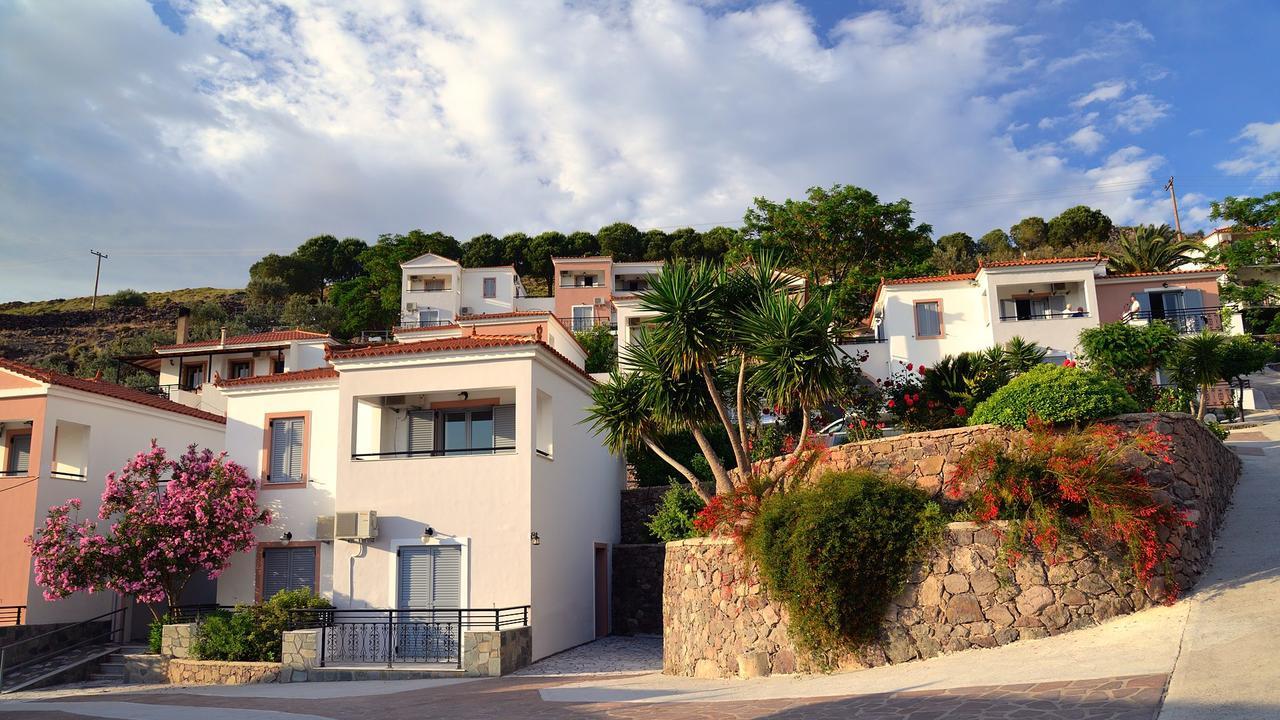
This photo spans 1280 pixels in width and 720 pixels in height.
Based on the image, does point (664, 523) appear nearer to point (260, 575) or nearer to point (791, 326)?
point (791, 326)

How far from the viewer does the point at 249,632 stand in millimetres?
18047

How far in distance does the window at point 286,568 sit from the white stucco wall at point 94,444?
503 cm

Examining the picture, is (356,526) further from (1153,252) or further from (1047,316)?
(1153,252)

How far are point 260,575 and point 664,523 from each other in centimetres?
998

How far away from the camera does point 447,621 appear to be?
60.1ft

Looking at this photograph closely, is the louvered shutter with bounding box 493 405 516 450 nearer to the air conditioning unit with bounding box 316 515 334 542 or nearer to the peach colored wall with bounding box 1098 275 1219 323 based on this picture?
the air conditioning unit with bounding box 316 515 334 542

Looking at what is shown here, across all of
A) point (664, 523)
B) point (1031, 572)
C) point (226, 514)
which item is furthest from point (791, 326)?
point (226, 514)

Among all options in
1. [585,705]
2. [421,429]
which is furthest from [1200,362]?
[421,429]

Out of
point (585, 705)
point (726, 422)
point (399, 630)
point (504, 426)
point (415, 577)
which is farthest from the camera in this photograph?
point (504, 426)

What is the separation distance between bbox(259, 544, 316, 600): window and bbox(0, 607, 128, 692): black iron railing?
3807mm

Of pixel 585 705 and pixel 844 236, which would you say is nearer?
pixel 585 705

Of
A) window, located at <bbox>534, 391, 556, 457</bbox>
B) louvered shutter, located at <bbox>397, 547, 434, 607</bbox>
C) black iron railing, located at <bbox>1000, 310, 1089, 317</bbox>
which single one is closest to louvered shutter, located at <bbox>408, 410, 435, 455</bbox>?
window, located at <bbox>534, 391, 556, 457</bbox>

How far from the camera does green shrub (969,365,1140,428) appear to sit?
14102 mm

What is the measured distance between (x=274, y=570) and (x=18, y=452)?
9.18 metres
